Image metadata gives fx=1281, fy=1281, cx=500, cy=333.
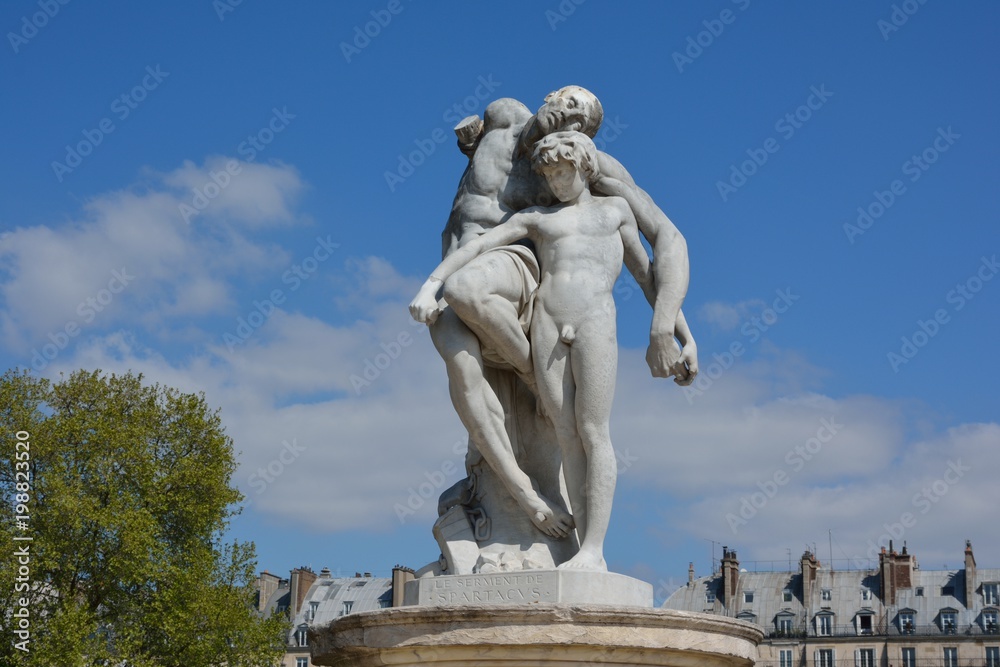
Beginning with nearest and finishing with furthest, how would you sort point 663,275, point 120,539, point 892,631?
point 663,275 < point 120,539 < point 892,631

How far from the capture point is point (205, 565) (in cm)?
2516

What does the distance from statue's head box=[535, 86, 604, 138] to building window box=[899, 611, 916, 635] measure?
1941 inches

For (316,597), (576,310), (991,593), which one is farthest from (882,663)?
(576,310)

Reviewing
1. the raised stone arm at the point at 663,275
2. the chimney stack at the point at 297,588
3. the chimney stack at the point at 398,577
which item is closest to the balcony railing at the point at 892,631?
the chimney stack at the point at 398,577

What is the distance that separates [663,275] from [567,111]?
4.20 feet

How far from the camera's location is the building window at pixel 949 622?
5281cm

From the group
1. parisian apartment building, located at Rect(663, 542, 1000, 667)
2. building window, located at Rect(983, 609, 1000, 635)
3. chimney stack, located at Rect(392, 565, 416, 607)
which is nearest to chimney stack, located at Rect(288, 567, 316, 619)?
chimney stack, located at Rect(392, 565, 416, 607)

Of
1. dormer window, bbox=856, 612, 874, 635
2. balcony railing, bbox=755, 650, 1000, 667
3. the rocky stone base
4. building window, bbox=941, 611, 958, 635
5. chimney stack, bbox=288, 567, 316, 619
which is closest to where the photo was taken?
the rocky stone base

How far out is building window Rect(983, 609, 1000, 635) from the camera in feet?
171

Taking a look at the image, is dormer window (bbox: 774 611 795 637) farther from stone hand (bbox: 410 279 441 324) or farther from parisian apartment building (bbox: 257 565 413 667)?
stone hand (bbox: 410 279 441 324)

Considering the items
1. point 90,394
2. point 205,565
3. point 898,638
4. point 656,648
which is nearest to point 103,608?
point 205,565

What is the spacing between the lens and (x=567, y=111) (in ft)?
28.1

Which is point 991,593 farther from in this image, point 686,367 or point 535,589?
point 535,589

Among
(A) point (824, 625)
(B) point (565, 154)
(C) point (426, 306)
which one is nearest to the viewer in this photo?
(C) point (426, 306)
